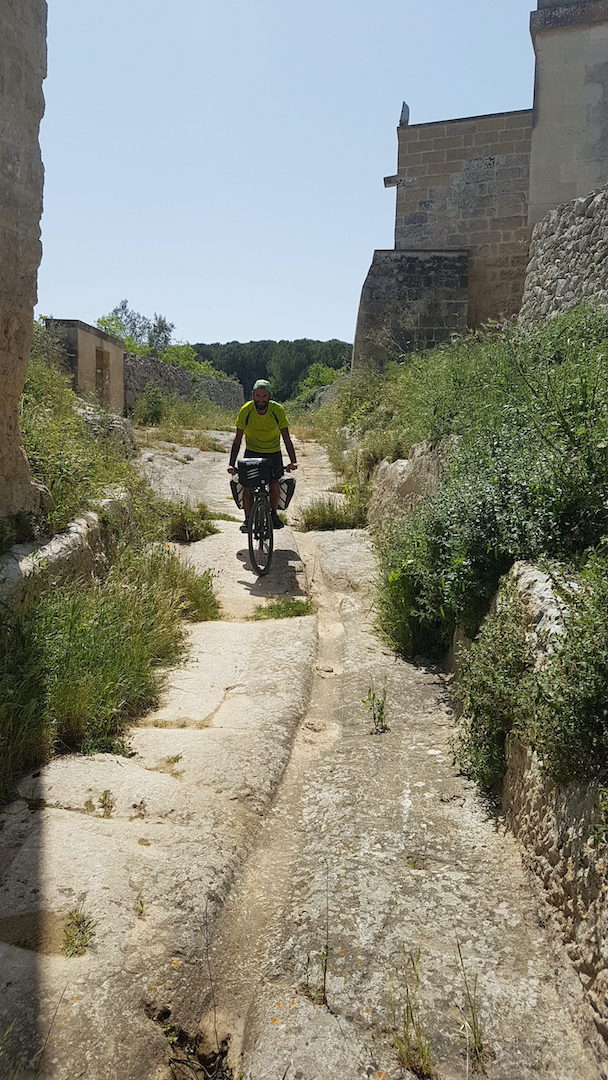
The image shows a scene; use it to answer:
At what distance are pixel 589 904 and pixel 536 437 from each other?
2850 mm

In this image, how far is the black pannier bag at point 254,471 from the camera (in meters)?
7.45

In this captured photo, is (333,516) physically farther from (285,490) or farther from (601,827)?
(601,827)

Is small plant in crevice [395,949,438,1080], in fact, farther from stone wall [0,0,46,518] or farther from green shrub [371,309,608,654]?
stone wall [0,0,46,518]

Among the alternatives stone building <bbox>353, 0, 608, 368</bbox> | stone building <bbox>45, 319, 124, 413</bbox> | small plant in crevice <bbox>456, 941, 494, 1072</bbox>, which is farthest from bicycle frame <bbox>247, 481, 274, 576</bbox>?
stone building <bbox>353, 0, 608, 368</bbox>

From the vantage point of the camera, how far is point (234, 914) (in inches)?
106

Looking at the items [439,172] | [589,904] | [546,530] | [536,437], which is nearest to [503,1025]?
[589,904]

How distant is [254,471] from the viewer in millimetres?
7473

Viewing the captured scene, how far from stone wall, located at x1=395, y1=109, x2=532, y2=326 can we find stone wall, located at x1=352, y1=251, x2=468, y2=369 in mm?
652

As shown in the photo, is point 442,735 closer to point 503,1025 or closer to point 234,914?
point 234,914

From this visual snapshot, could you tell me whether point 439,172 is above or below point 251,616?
above

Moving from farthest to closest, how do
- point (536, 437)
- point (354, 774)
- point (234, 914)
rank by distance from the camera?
point (536, 437), point (354, 774), point (234, 914)

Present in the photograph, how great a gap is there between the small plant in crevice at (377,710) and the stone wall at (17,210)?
254cm

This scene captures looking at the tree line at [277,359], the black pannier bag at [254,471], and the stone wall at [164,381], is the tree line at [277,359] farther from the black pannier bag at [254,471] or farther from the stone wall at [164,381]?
the black pannier bag at [254,471]

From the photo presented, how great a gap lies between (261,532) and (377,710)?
351 centimetres
